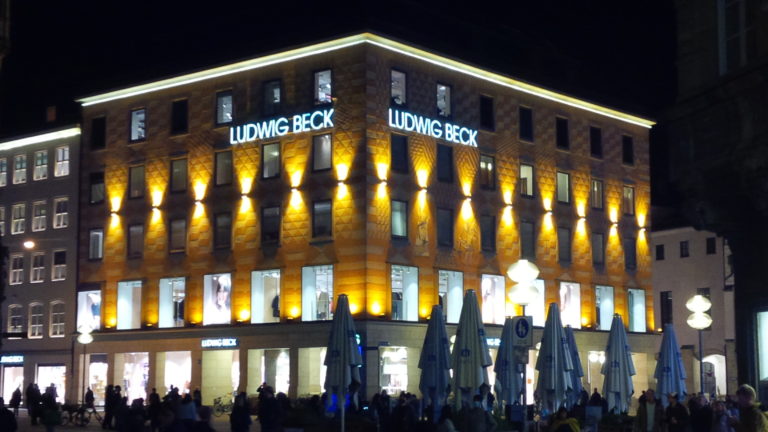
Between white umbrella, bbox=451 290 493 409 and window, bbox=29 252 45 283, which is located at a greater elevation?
window, bbox=29 252 45 283

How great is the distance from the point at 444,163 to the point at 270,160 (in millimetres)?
7758

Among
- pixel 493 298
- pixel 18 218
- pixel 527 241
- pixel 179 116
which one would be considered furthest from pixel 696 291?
pixel 18 218

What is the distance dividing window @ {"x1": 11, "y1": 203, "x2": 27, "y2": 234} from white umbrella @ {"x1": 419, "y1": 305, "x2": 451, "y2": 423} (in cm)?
3760

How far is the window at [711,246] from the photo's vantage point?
7106cm

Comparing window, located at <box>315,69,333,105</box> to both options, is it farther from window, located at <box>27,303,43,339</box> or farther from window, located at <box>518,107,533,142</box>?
window, located at <box>27,303,43,339</box>

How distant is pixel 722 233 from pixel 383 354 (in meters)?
27.7

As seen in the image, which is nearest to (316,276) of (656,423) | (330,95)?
(330,95)

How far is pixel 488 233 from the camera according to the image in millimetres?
57406

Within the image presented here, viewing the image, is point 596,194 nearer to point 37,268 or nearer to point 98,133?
point 98,133

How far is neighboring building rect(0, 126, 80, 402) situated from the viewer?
205ft

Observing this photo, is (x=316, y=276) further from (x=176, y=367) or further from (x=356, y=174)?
(x=176, y=367)

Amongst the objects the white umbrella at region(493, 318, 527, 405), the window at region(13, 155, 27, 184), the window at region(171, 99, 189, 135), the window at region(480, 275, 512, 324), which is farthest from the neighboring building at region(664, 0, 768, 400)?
the window at region(13, 155, 27, 184)

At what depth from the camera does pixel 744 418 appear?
1702 centimetres

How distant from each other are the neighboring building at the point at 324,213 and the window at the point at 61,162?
7.08ft
